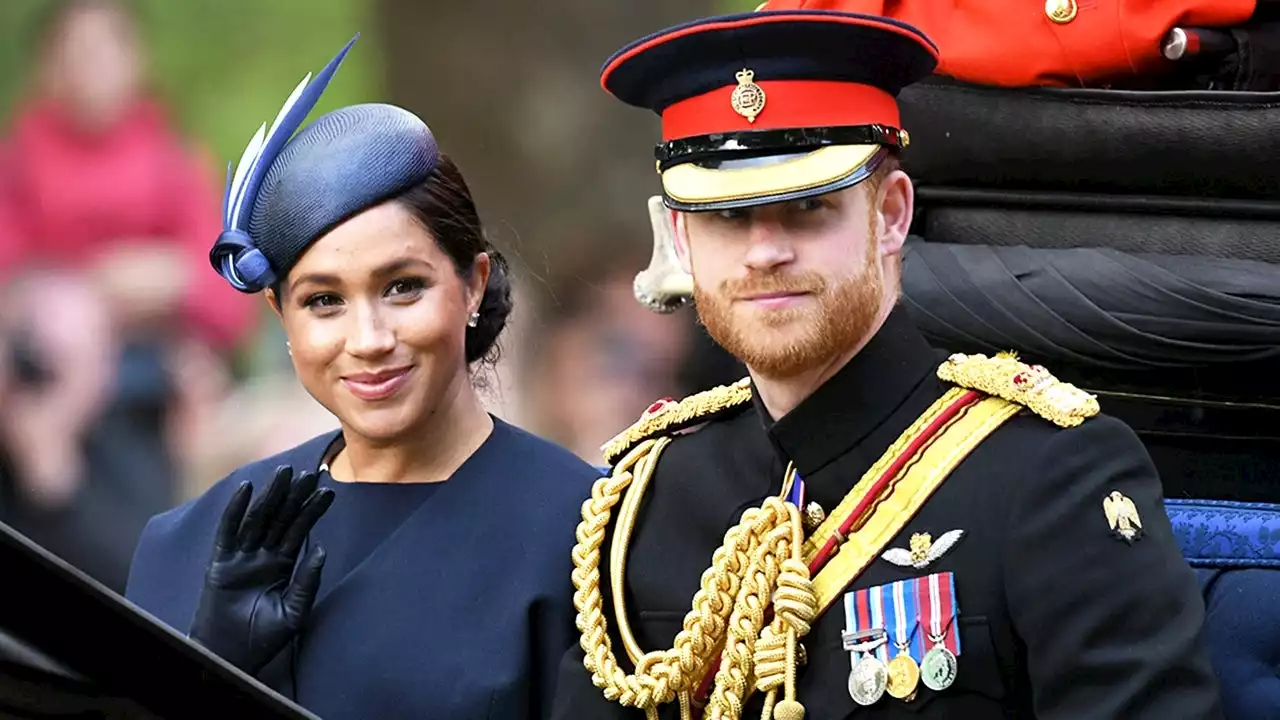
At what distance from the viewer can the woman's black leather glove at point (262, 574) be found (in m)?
2.92

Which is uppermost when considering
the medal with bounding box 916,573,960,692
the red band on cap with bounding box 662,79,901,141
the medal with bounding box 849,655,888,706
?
the red band on cap with bounding box 662,79,901,141

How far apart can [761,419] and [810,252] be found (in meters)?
0.30

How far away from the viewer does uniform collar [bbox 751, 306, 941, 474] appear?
105 inches

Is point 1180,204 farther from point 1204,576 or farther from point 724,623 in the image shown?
point 724,623

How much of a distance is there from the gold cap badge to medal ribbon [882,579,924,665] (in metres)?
0.59

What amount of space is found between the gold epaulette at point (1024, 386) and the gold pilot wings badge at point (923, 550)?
7.2 inches

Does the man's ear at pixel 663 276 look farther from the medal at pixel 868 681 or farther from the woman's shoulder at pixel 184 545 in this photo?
the medal at pixel 868 681

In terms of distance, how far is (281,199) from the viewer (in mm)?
2994

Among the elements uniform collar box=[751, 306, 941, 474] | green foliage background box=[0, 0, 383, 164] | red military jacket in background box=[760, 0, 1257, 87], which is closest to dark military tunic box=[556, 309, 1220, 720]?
uniform collar box=[751, 306, 941, 474]

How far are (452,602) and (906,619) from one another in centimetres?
70

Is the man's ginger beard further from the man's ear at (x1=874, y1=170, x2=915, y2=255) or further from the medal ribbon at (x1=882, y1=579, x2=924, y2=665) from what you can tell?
the medal ribbon at (x1=882, y1=579, x2=924, y2=665)

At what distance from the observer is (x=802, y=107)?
263cm

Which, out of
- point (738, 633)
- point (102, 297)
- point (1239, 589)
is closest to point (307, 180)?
point (738, 633)

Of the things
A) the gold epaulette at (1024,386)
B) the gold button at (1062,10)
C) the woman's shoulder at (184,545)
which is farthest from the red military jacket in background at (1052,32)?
the woman's shoulder at (184,545)
